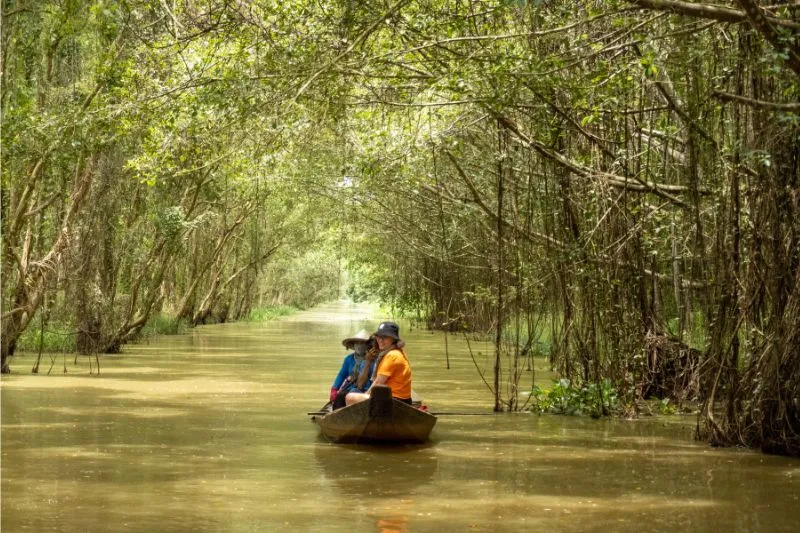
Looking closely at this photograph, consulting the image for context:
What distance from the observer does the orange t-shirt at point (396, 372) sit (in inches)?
465

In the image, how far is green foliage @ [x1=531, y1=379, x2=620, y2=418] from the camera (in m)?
14.1

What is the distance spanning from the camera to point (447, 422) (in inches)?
555

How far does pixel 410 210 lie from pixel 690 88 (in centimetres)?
1930

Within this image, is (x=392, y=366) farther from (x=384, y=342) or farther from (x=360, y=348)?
(x=360, y=348)

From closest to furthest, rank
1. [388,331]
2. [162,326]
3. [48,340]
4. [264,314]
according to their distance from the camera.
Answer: [388,331], [48,340], [162,326], [264,314]

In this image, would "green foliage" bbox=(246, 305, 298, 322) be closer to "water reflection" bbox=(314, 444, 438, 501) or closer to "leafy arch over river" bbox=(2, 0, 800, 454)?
"leafy arch over river" bbox=(2, 0, 800, 454)

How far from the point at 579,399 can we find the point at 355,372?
3.25 m

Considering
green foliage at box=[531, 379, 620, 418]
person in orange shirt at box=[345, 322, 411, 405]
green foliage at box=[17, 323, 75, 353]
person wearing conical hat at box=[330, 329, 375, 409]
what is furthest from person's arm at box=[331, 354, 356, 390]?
green foliage at box=[17, 323, 75, 353]

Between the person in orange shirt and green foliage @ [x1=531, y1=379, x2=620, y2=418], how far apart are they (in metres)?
2.99

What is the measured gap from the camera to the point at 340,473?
10117mm

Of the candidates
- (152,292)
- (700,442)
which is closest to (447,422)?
(700,442)

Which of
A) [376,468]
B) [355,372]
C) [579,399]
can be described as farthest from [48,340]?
[376,468]

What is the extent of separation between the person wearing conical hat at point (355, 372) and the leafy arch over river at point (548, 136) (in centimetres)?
169

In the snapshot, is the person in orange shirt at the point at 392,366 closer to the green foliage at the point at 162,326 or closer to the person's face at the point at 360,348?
the person's face at the point at 360,348
